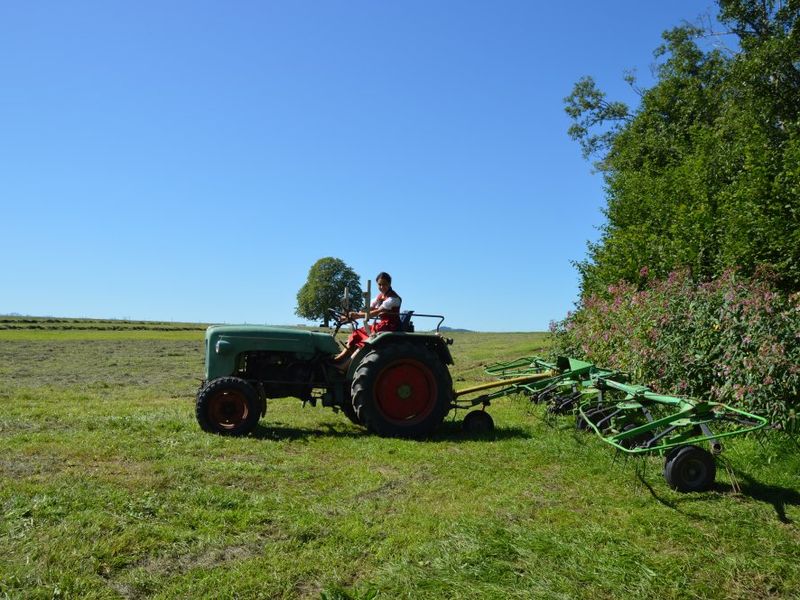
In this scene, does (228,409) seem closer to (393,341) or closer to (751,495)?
(393,341)

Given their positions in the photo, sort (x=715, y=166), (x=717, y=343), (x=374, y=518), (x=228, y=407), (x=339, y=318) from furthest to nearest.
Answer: (x=715, y=166), (x=339, y=318), (x=717, y=343), (x=228, y=407), (x=374, y=518)

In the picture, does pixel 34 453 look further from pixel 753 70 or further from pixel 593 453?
pixel 753 70

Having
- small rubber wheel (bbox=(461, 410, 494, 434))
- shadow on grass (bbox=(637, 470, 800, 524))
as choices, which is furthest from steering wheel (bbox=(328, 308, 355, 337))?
shadow on grass (bbox=(637, 470, 800, 524))

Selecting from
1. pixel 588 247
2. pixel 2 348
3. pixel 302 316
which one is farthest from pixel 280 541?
pixel 302 316

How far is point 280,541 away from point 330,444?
10.5ft

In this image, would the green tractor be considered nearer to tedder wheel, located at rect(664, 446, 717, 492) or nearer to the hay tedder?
the hay tedder

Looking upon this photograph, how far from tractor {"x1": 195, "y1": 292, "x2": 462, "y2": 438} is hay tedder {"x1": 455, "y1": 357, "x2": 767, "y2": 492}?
0.59m

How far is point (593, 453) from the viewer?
21.5ft

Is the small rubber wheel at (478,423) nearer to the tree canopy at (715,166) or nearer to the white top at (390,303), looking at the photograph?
the white top at (390,303)

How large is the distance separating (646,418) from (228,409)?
4.57 metres

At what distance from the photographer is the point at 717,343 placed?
7824mm

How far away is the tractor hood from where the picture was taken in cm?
794

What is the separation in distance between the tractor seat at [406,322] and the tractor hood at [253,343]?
874mm

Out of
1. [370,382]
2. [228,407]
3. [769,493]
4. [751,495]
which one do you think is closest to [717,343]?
[769,493]
